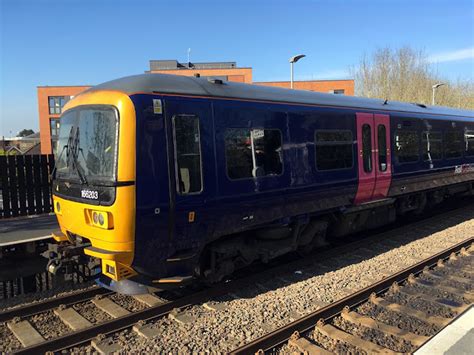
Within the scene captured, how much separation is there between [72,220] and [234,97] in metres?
2.74

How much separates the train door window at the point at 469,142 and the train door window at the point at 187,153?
34.0 feet

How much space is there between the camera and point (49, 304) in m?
5.38

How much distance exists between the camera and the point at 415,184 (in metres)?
9.65

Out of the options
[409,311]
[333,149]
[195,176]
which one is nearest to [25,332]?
[195,176]

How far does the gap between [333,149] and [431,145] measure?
14.7ft

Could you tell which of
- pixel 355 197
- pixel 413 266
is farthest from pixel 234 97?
pixel 413 266

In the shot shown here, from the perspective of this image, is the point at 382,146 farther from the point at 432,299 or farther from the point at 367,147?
the point at 432,299

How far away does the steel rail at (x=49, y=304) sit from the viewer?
16.6 feet

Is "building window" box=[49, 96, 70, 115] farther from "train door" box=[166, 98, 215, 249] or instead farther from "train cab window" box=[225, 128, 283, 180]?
"train door" box=[166, 98, 215, 249]

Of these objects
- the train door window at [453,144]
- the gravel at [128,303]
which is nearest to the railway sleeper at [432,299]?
the gravel at [128,303]

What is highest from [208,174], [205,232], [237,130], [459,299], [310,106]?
[310,106]

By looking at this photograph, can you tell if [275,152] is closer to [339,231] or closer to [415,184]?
[339,231]

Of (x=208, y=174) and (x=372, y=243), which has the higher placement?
(x=208, y=174)

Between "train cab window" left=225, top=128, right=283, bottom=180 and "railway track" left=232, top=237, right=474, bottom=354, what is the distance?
2074mm
